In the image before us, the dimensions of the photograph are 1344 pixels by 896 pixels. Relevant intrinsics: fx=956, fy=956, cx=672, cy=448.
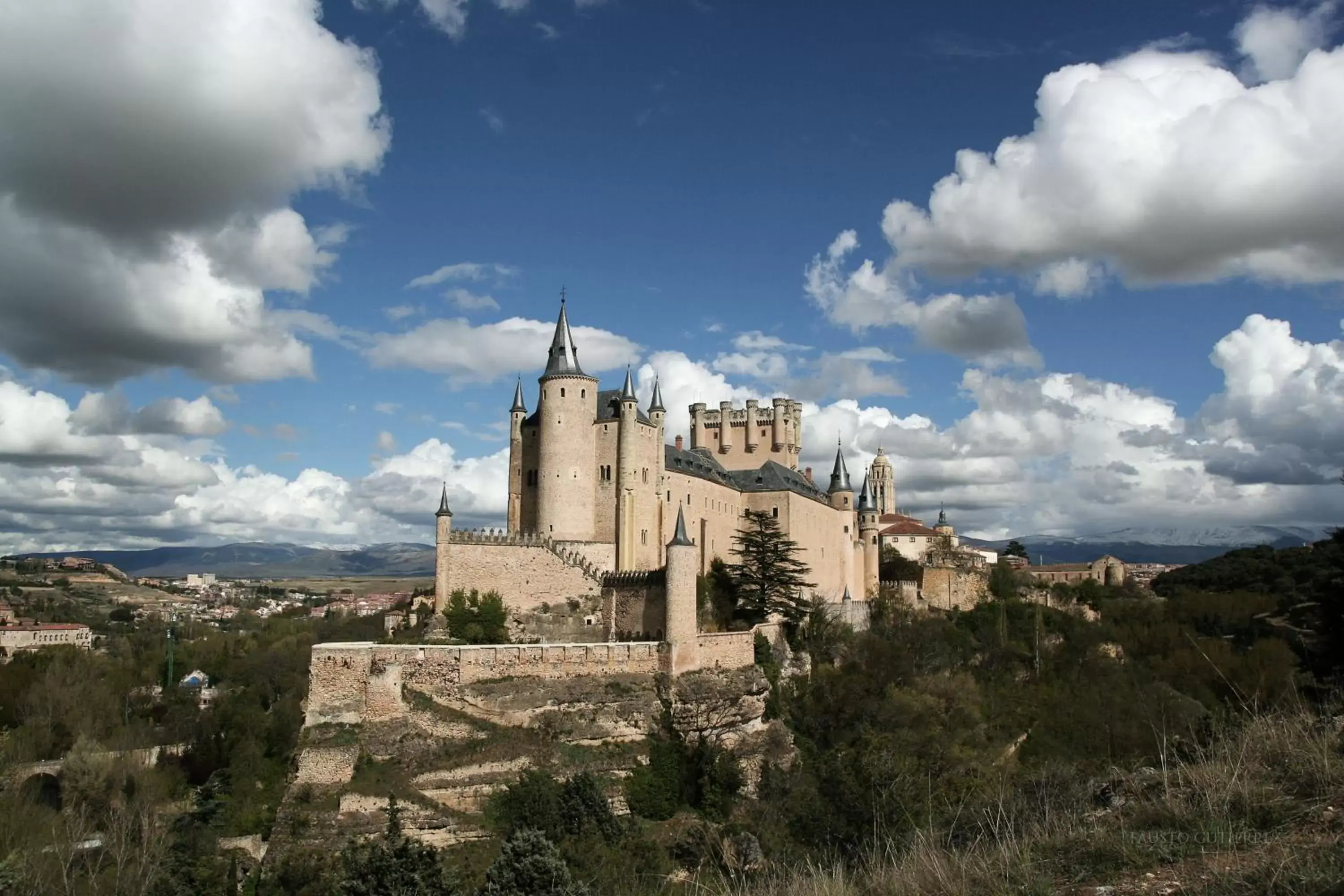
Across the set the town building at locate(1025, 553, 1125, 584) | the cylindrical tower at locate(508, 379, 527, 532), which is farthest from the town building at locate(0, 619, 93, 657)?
the town building at locate(1025, 553, 1125, 584)

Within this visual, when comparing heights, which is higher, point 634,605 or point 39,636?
point 634,605

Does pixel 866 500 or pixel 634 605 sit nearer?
pixel 634 605

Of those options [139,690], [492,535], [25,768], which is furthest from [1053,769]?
[139,690]

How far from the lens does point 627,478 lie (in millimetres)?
46219

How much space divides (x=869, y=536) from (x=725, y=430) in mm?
12775

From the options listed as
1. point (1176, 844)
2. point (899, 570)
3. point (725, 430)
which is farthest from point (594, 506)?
point (1176, 844)

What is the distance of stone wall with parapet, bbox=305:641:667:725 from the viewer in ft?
105

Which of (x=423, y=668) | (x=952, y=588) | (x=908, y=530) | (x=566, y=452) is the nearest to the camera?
(x=423, y=668)

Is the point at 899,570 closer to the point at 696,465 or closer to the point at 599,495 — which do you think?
the point at 696,465

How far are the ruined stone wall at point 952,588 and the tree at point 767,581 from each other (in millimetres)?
16743

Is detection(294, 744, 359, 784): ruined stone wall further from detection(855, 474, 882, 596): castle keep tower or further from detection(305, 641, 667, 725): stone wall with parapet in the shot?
detection(855, 474, 882, 596): castle keep tower

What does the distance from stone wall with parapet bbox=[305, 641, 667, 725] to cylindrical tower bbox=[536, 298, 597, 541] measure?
939cm

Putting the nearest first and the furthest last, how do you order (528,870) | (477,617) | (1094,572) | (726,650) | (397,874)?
(397,874) → (528,870) → (726,650) → (477,617) → (1094,572)

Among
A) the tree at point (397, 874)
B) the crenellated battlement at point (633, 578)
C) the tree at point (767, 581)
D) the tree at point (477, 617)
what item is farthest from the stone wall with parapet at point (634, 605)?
the tree at point (397, 874)
